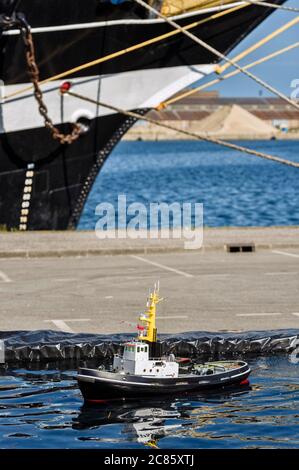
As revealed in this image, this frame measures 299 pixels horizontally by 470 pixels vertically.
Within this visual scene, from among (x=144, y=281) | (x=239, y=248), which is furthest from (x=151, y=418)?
(x=239, y=248)

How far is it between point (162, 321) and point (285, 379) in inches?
162

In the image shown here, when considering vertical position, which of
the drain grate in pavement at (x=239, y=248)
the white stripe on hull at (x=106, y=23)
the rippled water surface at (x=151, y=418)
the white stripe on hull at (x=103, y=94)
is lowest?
the rippled water surface at (x=151, y=418)

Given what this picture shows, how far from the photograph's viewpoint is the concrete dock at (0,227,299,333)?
19.5m

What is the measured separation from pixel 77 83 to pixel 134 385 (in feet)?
49.7

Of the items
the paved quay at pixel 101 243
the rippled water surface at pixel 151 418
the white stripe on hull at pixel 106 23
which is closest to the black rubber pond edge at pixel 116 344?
the rippled water surface at pixel 151 418

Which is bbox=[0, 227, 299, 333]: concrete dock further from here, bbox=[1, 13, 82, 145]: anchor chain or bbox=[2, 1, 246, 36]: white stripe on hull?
bbox=[2, 1, 246, 36]: white stripe on hull

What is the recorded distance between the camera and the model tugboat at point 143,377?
45.6 feet

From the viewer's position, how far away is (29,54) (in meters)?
26.5

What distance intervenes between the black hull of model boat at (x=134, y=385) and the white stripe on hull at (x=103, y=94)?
1445cm

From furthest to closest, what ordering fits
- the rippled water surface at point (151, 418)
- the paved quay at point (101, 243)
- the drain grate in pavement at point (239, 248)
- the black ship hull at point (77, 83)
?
the drain grate in pavement at point (239, 248)
the black ship hull at point (77, 83)
the paved quay at point (101, 243)
the rippled water surface at point (151, 418)

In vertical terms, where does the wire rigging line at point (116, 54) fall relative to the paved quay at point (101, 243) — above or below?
above

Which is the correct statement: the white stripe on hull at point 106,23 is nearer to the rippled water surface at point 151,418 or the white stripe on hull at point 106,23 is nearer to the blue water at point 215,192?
the rippled water surface at point 151,418

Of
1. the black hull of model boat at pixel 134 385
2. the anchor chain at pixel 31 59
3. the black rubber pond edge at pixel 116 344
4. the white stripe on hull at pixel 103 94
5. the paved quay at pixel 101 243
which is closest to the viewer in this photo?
the black hull of model boat at pixel 134 385

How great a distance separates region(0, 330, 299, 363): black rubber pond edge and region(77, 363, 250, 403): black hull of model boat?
243cm
